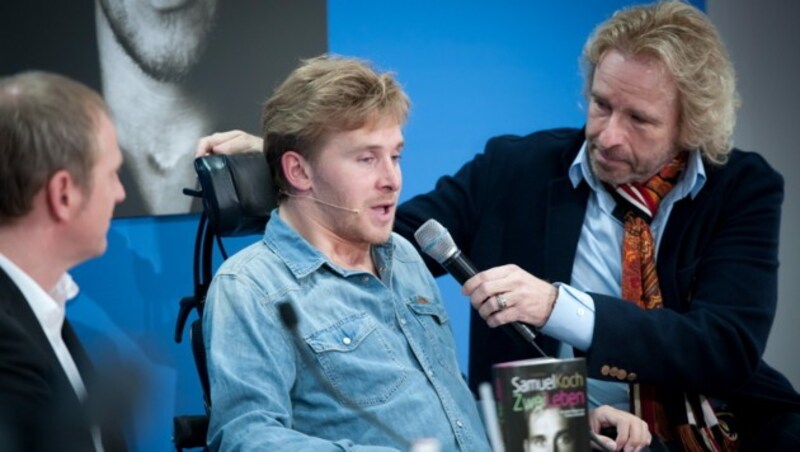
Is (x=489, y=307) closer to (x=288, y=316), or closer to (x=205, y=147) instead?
(x=288, y=316)

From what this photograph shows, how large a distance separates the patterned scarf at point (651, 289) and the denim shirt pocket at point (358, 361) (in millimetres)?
716

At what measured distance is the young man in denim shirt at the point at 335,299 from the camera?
215 cm

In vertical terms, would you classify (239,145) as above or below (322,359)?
above

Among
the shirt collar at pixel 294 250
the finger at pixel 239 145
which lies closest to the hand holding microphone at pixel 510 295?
the shirt collar at pixel 294 250

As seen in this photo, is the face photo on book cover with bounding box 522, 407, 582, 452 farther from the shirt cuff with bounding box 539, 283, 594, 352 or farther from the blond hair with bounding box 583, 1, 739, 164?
the blond hair with bounding box 583, 1, 739, 164

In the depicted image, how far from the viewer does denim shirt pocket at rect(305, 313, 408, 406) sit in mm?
2238

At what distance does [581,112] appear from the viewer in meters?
3.98

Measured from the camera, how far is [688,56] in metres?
2.78

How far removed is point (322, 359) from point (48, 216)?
74cm

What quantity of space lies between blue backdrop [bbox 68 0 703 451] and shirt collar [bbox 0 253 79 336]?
4.58 feet

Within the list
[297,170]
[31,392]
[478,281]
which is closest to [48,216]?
[31,392]

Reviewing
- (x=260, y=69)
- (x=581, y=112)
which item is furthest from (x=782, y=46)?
(x=260, y=69)

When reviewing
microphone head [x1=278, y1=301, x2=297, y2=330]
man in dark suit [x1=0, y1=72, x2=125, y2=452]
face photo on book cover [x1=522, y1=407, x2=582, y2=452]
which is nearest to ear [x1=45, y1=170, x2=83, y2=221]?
man in dark suit [x1=0, y1=72, x2=125, y2=452]

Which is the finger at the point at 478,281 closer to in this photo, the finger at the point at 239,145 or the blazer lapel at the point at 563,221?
the blazer lapel at the point at 563,221
